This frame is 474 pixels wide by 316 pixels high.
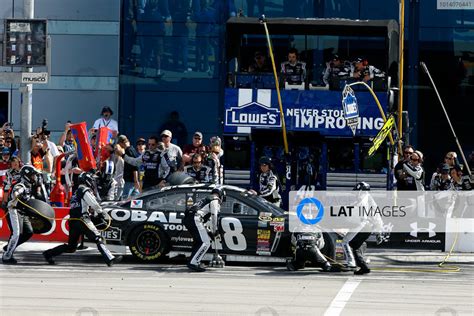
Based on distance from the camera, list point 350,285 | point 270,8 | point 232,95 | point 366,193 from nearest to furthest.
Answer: point 350,285 < point 366,193 < point 232,95 < point 270,8

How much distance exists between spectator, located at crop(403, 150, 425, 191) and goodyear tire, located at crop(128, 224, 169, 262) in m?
5.18

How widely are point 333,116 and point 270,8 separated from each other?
193 inches

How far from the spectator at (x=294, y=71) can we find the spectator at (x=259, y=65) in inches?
17.4

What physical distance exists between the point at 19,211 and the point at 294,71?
797 cm

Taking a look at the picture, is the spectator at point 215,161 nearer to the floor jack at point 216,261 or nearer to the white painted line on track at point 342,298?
the floor jack at point 216,261

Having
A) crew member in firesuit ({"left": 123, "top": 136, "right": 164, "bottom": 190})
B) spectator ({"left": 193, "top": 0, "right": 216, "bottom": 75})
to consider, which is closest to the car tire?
crew member in firesuit ({"left": 123, "top": 136, "right": 164, "bottom": 190})

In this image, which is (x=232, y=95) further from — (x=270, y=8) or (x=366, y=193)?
(x=366, y=193)

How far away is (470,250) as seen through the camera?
65.6ft

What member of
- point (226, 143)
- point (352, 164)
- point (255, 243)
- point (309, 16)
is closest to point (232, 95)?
point (226, 143)

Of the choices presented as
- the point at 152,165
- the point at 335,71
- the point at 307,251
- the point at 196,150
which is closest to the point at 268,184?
the point at 196,150

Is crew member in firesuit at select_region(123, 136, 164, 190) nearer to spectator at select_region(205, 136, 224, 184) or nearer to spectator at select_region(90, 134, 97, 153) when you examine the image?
spectator at select_region(205, 136, 224, 184)

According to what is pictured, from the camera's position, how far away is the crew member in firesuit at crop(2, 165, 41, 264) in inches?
693

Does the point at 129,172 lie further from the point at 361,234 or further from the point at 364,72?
the point at 361,234

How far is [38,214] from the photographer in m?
18.1
